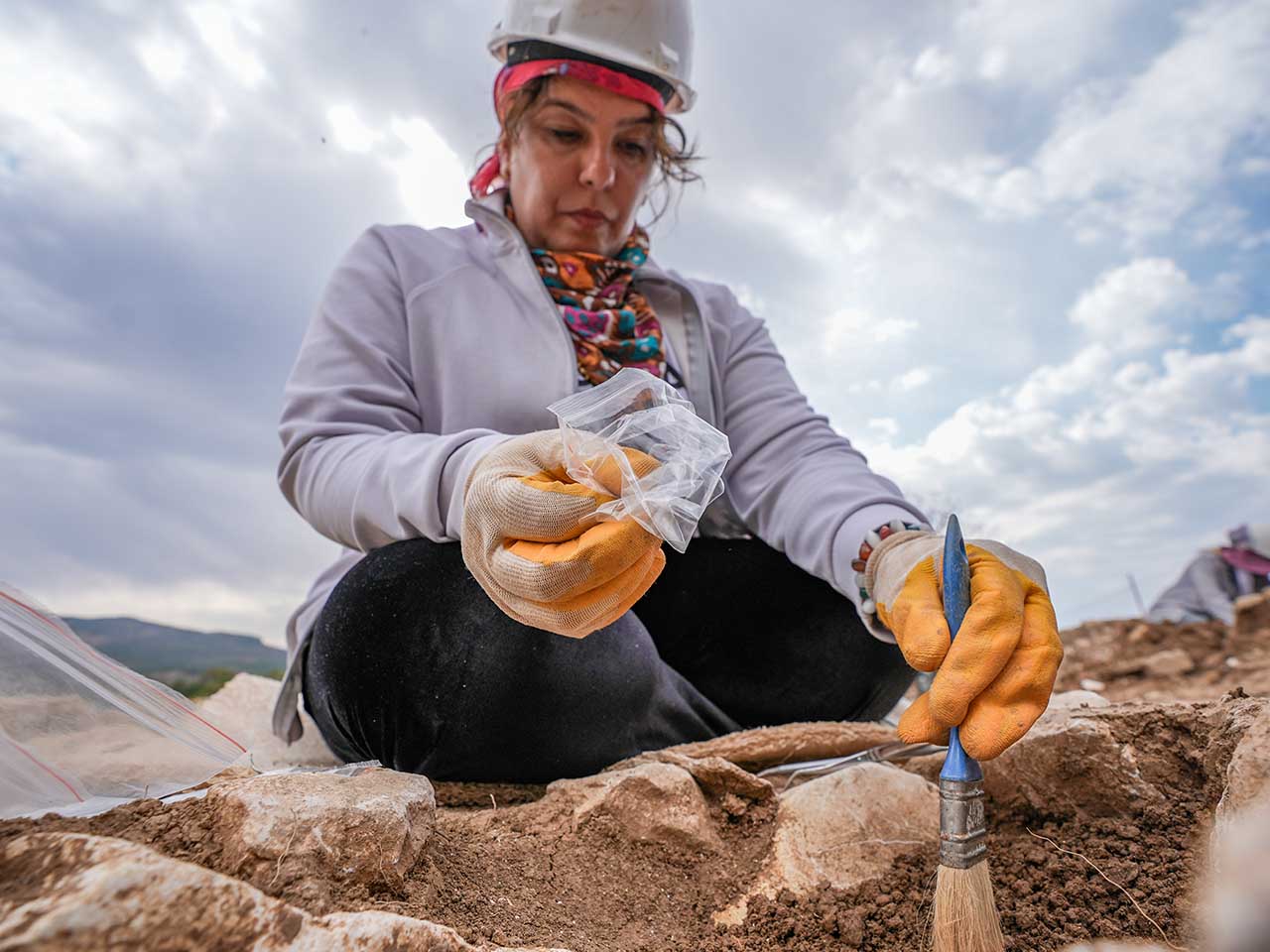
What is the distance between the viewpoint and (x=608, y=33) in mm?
1674

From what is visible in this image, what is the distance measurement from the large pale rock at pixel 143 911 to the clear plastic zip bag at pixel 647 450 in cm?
46

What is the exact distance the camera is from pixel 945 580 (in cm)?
102

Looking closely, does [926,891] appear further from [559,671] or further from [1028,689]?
[559,671]

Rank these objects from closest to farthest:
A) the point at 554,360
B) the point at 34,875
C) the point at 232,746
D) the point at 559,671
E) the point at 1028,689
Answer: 1. the point at 34,875
2. the point at 1028,689
3. the point at 232,746
4. the point at 559,671
5. the point at 554,360

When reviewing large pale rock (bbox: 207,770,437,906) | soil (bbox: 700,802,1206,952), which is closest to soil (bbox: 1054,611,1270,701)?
soil (bbox: 700,802,1206,952)

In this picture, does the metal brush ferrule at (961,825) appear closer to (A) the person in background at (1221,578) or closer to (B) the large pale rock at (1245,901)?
(B) the large pale rock at (1245,901)

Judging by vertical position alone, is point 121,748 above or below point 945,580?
below

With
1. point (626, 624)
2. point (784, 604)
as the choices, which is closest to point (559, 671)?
point (626, 624)

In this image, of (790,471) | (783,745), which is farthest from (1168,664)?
(783,745)

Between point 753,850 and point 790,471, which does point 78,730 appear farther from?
point 790,471

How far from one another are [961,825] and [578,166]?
1.36 metres

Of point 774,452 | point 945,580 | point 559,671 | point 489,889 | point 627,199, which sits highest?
point 627,199

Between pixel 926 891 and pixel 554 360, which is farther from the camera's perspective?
pixel 554 360

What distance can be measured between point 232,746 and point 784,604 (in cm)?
107
